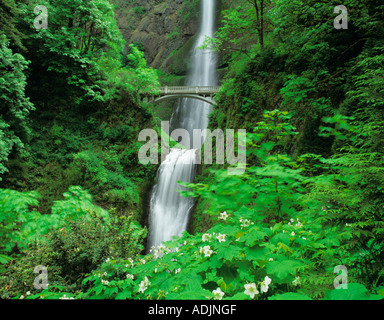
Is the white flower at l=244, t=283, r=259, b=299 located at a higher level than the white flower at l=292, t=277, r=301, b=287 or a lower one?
higher

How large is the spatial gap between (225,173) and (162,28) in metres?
39.5

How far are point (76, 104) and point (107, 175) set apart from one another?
Answer: 18.2ft

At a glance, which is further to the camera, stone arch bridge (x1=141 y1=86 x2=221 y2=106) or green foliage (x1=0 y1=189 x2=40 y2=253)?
stone arch bridge (x1=141 y1=86 x2=221 y2=106)

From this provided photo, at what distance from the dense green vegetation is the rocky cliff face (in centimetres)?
1871

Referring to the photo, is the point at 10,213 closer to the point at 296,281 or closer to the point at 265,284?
the point at 265,284

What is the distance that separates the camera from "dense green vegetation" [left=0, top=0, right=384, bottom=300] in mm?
1447

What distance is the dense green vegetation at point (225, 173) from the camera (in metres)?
1.45

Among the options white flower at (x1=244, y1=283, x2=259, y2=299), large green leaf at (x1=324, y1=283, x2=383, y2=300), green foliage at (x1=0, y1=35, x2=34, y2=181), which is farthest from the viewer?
green foliage at (x1=0, y1=35, x2=34, y2=181)

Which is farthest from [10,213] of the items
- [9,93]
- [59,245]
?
[9,93]
